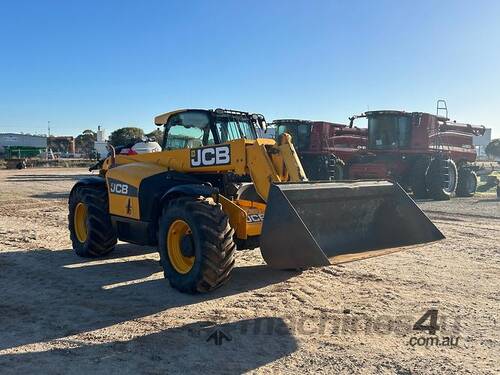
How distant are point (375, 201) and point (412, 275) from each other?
110 centimetres

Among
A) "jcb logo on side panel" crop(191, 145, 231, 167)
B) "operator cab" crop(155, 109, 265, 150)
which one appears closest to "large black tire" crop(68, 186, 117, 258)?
"operator cab" crop(155, 109, 265, 150)

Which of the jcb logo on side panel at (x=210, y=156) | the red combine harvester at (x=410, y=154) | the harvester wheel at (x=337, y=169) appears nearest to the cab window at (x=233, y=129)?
the jcb logo on side panel at (x=210, y=156)

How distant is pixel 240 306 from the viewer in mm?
5320

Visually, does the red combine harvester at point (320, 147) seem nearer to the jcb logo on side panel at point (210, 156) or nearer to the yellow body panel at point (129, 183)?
the yellow body panel at point (129, 183)

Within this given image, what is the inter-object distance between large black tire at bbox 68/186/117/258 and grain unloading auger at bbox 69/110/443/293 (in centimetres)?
1

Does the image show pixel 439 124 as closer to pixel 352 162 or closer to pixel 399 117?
pixel 399 117

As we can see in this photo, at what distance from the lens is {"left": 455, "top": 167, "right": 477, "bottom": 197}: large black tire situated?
20.0m

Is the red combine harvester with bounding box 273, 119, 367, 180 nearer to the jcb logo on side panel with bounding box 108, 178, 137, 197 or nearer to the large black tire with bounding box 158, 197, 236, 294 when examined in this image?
the jcb logo on side panel with bounding box 108, 178, 137, 197

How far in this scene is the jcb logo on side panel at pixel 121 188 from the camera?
6809 millimetres

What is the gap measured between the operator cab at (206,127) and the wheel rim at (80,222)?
72.5 inches

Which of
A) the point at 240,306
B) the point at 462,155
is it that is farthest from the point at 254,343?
the point at 462,155

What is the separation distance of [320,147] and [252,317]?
48.9 feet

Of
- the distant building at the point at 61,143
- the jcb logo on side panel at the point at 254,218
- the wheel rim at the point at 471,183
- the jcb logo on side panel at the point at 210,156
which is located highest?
the distant building at the point at 61,143

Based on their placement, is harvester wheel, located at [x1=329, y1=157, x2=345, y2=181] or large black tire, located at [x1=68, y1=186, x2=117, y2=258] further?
harvester wheel, located at [x1=329, y1=157, x2=345, y2=181]
